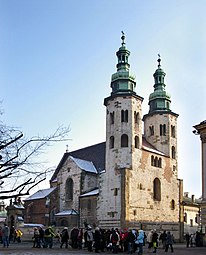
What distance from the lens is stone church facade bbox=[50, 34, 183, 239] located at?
170ft

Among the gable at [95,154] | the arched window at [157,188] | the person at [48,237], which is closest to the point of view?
the person at [48,237]

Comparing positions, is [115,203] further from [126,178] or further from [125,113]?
[125,113]

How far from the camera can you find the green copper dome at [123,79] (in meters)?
56.1

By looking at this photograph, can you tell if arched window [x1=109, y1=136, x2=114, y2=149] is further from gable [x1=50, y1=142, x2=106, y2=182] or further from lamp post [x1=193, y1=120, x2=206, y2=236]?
lamp post [x1=193, y1=120, x2=206, y2=236]

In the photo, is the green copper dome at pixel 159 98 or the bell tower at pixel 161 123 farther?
the green copper dome at pixel 159 98

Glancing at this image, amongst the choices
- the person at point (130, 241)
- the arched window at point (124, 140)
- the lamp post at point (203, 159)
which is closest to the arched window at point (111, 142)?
the arched window at point (124, 140)

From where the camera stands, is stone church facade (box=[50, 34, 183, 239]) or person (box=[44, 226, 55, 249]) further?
stone church facade (box=[50, 34, 183, 239])

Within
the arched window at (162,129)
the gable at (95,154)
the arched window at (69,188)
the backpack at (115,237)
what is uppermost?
the arched window at (162,129)

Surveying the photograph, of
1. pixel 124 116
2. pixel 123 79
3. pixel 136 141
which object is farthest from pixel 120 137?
pixel 123 79

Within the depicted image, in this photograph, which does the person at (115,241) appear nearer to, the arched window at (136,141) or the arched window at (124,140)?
the arched window at (124,140)

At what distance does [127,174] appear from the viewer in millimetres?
51594

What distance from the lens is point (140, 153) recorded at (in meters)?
54.0

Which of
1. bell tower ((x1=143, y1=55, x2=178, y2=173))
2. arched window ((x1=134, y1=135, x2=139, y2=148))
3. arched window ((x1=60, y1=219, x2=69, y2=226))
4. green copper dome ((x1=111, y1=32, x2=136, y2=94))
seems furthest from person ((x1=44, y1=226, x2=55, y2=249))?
bell tower ((x1=143, y1=55, x2=178, y2=173))

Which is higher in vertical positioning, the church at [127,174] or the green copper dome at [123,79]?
the green copper dome at [123,79]
